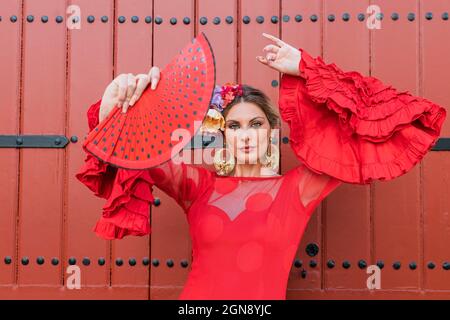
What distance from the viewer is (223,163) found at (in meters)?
1.78

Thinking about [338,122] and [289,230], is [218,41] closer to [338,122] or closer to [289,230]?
[338,122]

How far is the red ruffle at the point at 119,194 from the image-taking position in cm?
157

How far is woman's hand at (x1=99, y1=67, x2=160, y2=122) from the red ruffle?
0.12m

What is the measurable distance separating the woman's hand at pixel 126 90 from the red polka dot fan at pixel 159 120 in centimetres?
1

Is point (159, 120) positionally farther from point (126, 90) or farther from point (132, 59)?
point (132, 59)

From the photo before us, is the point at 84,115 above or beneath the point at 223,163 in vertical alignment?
above

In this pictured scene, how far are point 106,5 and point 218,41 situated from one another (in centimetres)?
37

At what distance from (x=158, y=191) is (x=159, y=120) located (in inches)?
22.7

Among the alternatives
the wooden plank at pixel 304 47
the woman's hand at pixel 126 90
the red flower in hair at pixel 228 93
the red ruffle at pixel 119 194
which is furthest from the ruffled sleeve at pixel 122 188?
the wooden plank at pixel 304 47

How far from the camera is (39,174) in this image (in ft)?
6.69

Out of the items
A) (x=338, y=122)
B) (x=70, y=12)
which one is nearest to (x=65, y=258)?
(x=70, y=12)

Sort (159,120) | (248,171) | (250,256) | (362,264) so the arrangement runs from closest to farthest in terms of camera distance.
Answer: (159,120) → (250,256) → (248,171) → (362,264)

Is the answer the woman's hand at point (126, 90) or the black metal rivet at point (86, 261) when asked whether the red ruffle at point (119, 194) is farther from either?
the black metal rivet at point (86, 261)

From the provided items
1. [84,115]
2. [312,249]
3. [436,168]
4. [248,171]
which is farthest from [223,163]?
[436,168]
